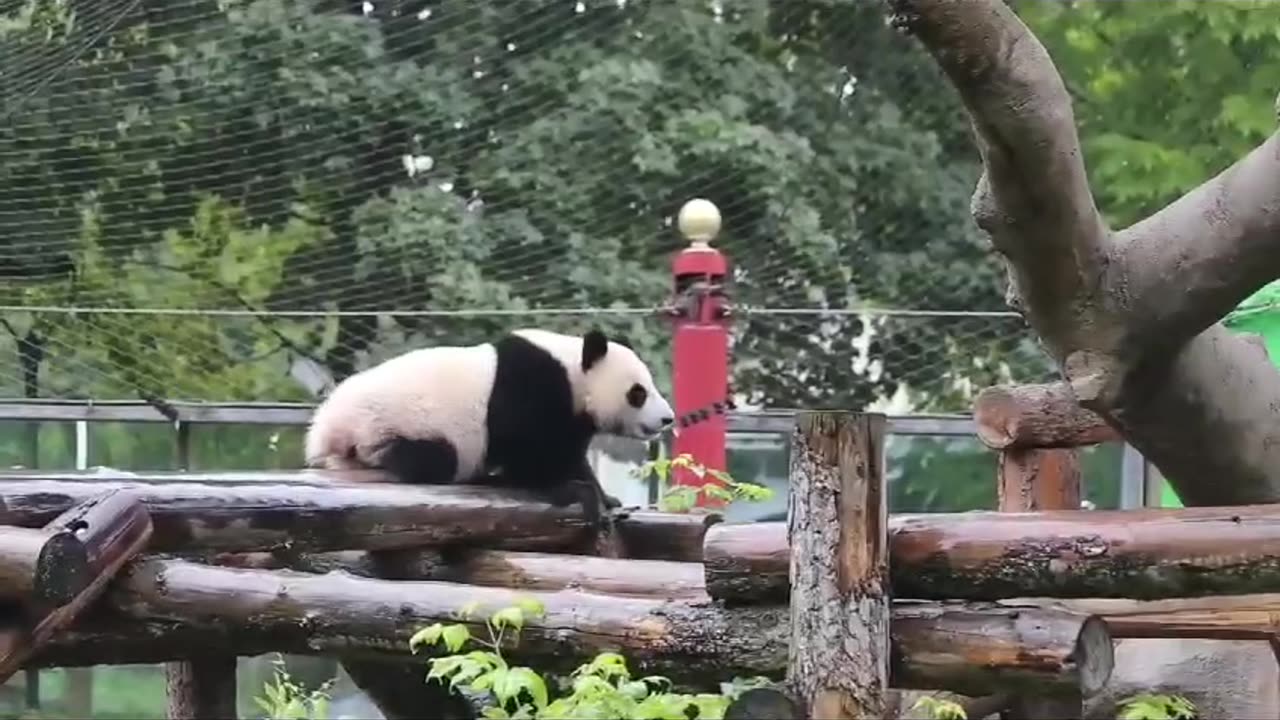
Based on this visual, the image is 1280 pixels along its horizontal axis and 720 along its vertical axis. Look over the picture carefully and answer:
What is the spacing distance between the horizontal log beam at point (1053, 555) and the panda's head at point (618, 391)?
66.7 inches

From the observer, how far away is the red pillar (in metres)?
5.12

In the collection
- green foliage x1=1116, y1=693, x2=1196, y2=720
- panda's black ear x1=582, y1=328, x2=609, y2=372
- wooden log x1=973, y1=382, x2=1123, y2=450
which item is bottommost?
green foliage x1=1116, y1=693, x2=1196, y2=720

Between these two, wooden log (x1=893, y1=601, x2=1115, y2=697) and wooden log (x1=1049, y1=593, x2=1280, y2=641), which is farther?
wooden log (x1=1049, y1=593, x2=1280, y2=641)

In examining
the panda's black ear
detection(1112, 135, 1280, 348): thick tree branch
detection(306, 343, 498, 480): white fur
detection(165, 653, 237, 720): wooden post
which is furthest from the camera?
the panda's black ear

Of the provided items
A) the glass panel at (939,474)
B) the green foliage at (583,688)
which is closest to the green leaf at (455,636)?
the green foliage at (583,688)

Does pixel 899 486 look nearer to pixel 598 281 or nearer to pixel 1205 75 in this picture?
pixel 598 281

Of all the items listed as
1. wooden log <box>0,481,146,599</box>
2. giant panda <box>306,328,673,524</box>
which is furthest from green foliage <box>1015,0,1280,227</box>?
wooden log <box>0,481,146,599</box>

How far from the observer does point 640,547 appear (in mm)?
4289

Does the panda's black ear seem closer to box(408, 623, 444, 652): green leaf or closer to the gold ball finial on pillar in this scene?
the gold ball finial on pillar

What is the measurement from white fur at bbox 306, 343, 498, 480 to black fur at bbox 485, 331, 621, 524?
0.17 ft

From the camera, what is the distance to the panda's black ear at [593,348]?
4590 millimetres

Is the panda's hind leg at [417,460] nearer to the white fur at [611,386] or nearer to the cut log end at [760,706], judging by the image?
the white fur at [611,386]

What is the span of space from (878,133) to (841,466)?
707 cm

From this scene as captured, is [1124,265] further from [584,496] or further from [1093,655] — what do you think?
[584,496]
